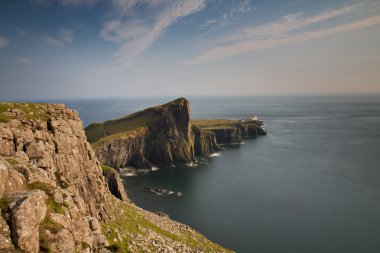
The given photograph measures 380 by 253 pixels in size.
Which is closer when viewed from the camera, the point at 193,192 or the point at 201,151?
the point at 193,192

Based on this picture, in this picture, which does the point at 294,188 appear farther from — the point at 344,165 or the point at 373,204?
the point at 344,165

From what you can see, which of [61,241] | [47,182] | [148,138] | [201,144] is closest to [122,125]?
[148,138]

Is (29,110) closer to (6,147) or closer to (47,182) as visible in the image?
(6,147)

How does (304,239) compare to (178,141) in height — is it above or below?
below

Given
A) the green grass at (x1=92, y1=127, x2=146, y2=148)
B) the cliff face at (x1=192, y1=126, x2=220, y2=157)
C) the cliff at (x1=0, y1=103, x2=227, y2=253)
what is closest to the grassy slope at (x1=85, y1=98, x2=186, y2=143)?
the green grass at (x1=92, y1=127, x2=146, y2=148)

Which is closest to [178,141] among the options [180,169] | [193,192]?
[180,169]

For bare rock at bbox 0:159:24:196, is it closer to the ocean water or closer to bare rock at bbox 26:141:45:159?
bare rock at bbox 26:141:45:159
